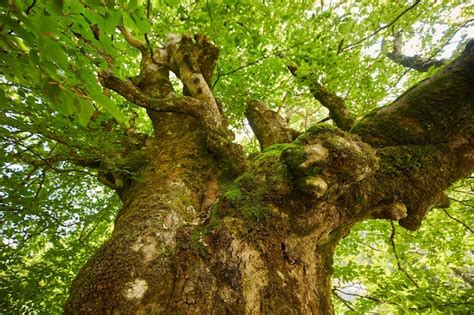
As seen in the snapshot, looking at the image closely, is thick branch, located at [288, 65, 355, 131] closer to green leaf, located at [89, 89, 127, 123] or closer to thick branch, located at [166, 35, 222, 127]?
thick branch, located at [166, 35, 222, 127]

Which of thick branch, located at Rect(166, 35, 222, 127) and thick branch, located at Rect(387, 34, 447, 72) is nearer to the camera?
thick branch, located at Rect(166, 35, 222, 127)

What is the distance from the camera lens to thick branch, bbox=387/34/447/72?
554 centimetres

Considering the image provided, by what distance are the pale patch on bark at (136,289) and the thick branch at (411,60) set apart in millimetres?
5920

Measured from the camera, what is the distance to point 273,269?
1.95 meters

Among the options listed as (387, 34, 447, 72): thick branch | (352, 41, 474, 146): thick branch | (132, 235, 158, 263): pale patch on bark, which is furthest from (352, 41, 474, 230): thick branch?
(387, 34, 447, 72): thick branch

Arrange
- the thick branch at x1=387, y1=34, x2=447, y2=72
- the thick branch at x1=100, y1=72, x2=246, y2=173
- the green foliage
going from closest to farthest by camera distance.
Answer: the thick branch at x1=100, y1=72, x2=246, y2=173
the green foliage
the thick branch at x1=387, y1=34, x2=447, y2=72

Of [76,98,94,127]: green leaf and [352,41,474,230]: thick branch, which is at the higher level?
[352,41,474,230]: thick branch

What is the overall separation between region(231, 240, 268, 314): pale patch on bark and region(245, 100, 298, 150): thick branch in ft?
7.49

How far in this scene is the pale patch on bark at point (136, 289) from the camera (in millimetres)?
1622

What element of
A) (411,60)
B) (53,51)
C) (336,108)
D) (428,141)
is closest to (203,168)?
(428,141)

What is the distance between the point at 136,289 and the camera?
5.45 ft

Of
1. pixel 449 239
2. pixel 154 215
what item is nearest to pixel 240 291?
pixel 154 215

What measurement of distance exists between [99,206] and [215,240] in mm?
4804

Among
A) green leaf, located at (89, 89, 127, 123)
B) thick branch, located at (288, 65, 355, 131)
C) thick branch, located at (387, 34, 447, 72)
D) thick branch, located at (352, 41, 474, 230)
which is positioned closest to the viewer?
green leaf, located at (89, 89, 127, 123)
